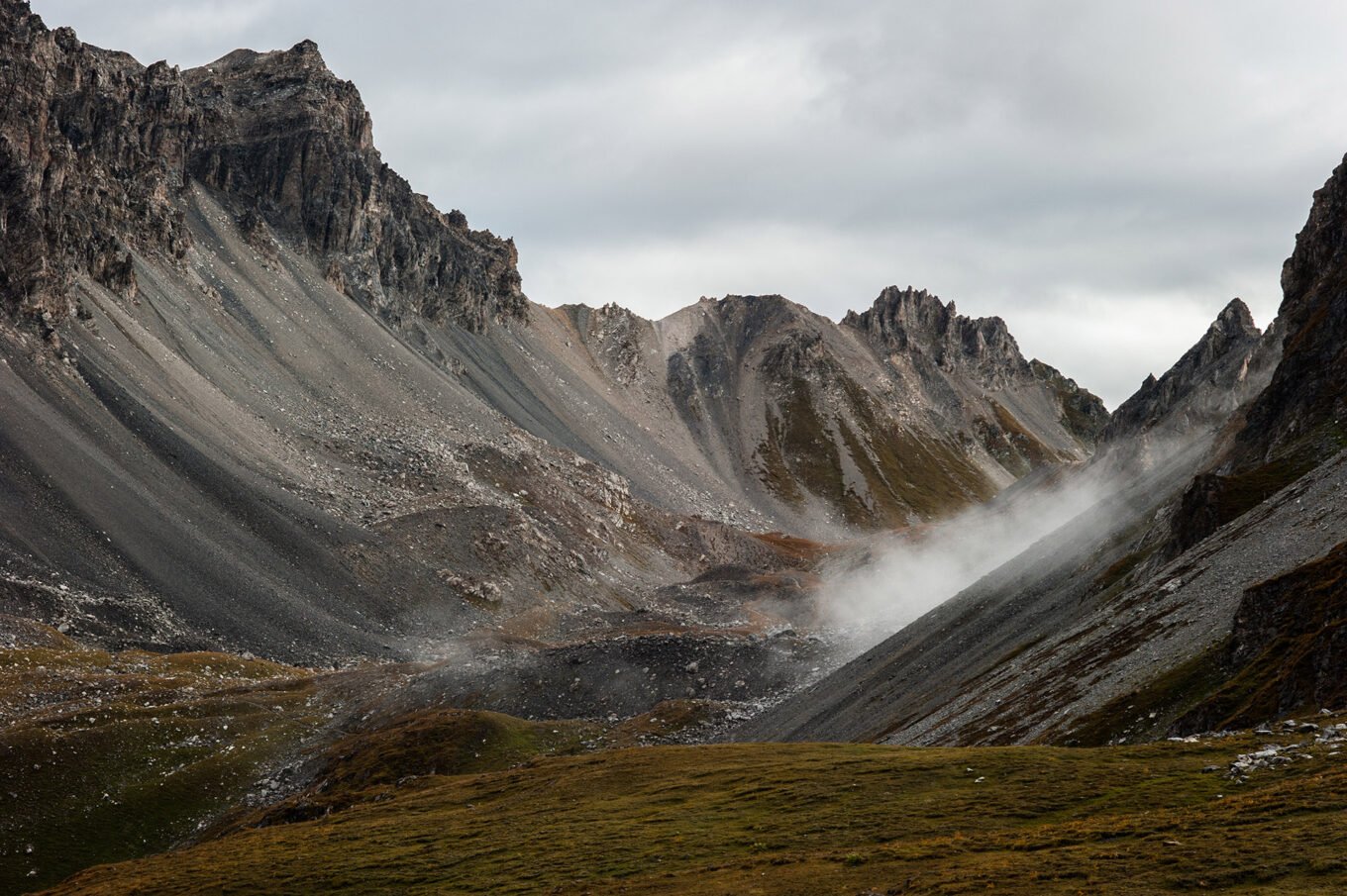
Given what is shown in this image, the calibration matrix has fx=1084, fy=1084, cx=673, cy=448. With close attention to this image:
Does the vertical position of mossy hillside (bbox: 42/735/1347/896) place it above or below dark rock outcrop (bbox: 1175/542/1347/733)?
above

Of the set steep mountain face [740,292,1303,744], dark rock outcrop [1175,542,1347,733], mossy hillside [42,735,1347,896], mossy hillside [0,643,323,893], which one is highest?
mossy hillside [0,643,323,893]

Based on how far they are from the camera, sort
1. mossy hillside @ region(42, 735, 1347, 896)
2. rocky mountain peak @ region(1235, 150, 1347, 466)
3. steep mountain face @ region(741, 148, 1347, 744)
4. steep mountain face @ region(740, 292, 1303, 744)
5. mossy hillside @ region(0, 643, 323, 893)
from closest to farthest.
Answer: mossy hillside @ region(42, 735, 1347, 896) < steep mountain face @ region(741, 148, 1347, 744) < steep mountain face @ region(740, 292, 1303, 744) < mossy hillside @ region(0, 643, 323, 893) < rocky mountain peak @ region(1235, 150, 1347, 466)

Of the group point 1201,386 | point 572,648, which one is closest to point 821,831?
point 572,648

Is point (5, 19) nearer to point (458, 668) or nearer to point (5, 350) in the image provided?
point (5, 350)

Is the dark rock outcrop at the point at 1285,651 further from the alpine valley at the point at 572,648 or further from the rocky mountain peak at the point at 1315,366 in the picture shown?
the rocky mountain peak at the point at 1315,366

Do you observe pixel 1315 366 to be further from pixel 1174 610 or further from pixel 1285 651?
pixel 1285 651

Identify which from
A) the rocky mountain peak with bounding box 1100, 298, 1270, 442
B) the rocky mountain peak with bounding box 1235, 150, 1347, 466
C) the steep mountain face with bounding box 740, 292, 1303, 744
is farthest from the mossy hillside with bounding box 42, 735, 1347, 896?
the rocky mountain peak with bounding box 1100, 298, 1270, 442

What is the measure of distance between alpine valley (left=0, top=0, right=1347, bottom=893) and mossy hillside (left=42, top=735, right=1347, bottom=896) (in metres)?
0.22

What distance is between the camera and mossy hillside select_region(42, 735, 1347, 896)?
27.3m

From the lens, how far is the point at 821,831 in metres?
40.3

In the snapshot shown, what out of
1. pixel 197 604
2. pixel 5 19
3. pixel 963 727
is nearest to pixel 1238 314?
pixel 963 727

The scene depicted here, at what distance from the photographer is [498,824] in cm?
5378

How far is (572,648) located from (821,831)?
65972 mm

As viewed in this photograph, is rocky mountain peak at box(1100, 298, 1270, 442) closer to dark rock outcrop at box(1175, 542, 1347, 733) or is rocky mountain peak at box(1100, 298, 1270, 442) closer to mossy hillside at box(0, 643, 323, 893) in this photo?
dark rock outcrop at box(1175, 542, 1347, 733)
